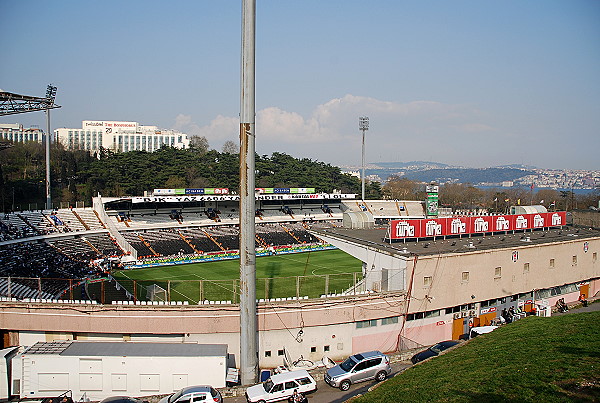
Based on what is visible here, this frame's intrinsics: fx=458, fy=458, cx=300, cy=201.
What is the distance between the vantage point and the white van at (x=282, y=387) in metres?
16.2

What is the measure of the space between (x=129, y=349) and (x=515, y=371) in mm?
13159

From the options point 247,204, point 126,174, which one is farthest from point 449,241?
point 126,174

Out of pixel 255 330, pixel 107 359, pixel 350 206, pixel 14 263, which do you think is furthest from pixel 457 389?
pixel 350 206

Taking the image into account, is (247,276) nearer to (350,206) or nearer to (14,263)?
(14,263)

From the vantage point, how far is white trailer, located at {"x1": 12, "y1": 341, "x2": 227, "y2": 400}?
641 inches

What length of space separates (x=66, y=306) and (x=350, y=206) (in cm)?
5562

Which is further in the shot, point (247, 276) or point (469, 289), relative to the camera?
point (469, 289)

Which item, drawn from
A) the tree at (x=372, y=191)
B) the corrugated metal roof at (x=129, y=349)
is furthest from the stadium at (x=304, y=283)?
the tree at (x=372, y=191)

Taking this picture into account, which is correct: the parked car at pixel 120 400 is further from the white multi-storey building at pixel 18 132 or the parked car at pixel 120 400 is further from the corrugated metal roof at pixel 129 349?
the white multi-storey building at pixel 18 132

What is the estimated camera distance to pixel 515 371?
42.1 feet

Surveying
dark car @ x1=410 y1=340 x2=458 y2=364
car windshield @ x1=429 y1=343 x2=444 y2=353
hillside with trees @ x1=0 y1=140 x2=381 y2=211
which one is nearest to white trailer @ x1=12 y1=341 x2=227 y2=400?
dark car @ x1=410 y1=340 x2=458 y2=364

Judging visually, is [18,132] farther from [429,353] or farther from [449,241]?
[429,353]

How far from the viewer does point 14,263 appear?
36031mm

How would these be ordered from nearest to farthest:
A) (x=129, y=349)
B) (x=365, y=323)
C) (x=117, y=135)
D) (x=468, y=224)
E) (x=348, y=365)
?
(x=129, y=349), (x=348, y=365), (x=365, y=323), (x=468, y=224), (x=117, y=135)
